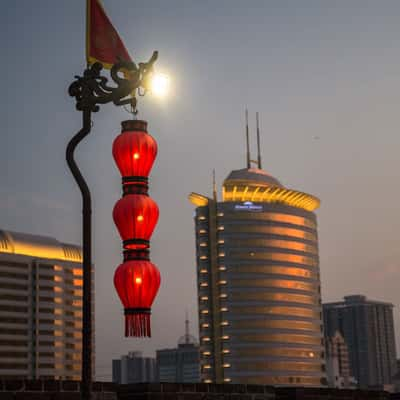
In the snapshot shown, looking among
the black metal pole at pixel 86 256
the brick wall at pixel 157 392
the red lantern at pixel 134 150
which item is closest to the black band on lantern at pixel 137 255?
the red lantern at pixel 134 150

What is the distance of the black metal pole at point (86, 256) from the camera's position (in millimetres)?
16734

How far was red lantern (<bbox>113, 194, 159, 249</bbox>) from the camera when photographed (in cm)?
2083

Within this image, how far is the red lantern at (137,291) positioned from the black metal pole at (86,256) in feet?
9.32

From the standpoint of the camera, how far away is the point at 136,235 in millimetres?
20953

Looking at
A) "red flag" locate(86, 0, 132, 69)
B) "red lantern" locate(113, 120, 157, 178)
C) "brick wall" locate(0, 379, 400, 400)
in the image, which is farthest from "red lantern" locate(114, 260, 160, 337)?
"red flag" locate(86, 0, 132, 69)

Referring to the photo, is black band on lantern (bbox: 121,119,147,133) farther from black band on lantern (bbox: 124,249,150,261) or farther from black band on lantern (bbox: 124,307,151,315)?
black band on lantern (bbox: 124,307,151,315)

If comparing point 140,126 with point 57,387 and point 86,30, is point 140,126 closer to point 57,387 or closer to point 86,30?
point 86,30

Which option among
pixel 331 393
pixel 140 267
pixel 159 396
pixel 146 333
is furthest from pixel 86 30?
pixel 331 393

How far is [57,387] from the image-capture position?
1817cm

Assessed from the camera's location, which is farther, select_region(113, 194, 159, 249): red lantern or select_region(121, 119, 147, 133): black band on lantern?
select_region(121, 119, 147, 133): black band on lantern

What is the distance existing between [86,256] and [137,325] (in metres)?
3.76

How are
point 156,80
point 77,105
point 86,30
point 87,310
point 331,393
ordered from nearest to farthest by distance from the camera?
1. point 87,310
2. point 77,105
3. point 156,80
4. point 86,30
5. point 331,393

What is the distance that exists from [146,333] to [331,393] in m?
6.35

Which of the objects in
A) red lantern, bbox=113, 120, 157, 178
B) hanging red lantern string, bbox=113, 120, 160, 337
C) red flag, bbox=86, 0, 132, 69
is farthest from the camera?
red lantern, bbox=113, 120, 157, 178
